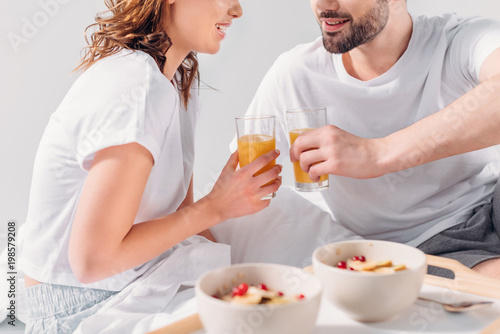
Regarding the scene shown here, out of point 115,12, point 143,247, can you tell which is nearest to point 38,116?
point 115,12

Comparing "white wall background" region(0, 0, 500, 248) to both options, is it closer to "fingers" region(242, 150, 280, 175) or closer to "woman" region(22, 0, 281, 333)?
"woman" region(22, 0, 281, 333)

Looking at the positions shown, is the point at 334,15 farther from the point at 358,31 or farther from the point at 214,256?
the point at 214,256

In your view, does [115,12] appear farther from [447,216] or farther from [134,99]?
[447,216]

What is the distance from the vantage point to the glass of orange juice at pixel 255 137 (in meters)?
1.35

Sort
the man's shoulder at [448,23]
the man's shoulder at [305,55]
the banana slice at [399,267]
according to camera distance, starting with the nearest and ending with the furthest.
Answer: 1. the banana slice at [399,267]
2. the man's shoulder at [448,23]
3. the man's shoulder at [305,55]

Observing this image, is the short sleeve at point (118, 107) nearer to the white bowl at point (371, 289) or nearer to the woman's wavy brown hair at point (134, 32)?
the woman's wavy brown hair at point (134, 32)

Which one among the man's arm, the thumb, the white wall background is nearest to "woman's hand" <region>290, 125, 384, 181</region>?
the man's arm

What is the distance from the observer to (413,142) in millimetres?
1365

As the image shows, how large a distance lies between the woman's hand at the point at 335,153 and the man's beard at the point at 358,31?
49 centimetres

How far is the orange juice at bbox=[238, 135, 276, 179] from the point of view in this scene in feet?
4.53

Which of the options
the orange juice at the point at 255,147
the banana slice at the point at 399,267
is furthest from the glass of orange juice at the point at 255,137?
the banana slice at the point at 399,267

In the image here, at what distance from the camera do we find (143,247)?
122 centimetres

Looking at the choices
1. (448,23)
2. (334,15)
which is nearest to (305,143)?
(334,15)

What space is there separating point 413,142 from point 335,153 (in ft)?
0.66
